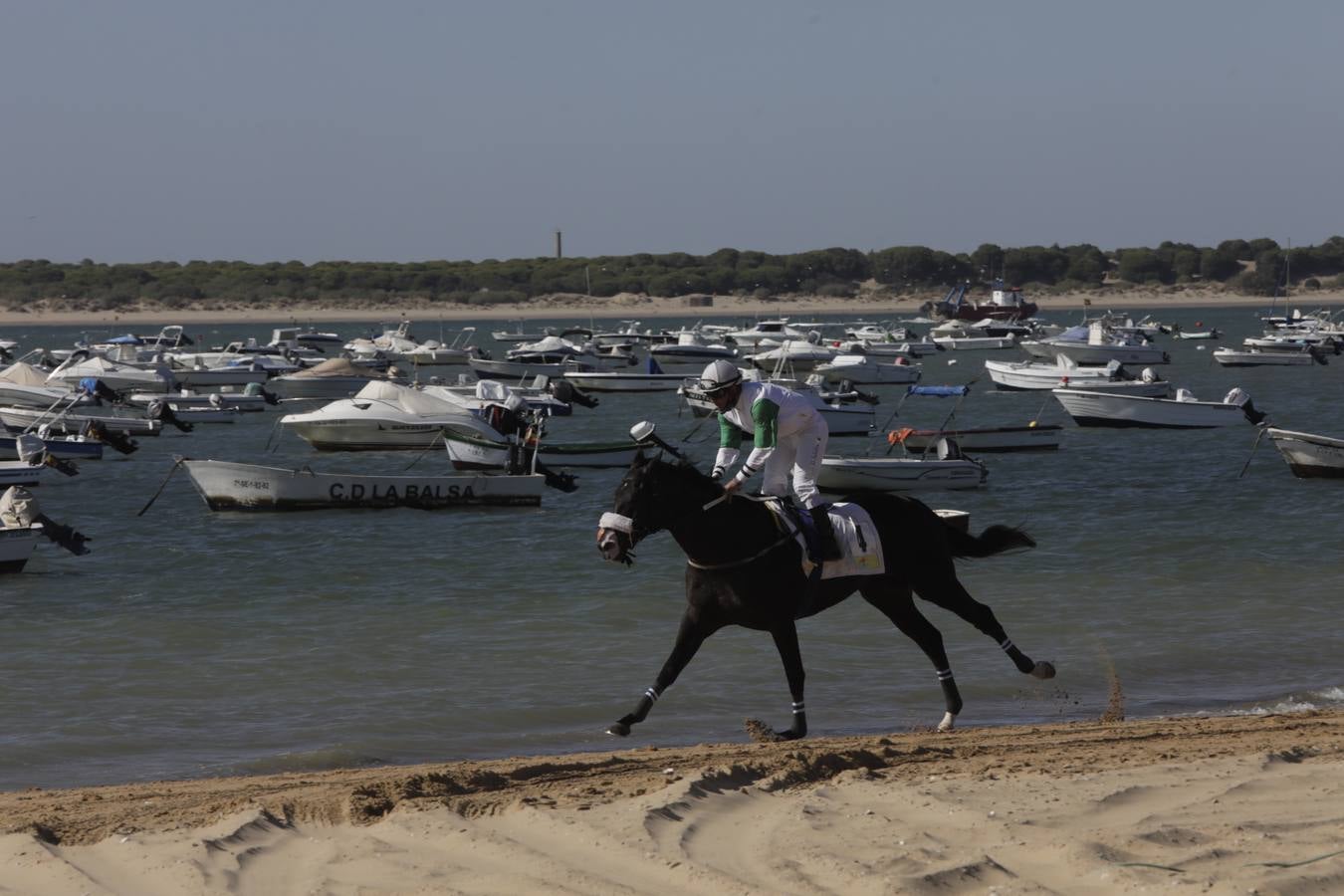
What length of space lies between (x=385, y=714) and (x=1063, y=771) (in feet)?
22.4

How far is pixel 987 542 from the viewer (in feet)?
45.0

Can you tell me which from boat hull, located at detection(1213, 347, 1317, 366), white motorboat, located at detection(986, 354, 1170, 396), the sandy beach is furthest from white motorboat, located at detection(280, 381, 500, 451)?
boat hull, located at detection(1213, 347, 1317, 366)

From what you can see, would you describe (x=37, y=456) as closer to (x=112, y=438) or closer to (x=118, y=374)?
(x=112, y=438)

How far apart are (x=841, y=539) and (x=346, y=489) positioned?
69.1ft

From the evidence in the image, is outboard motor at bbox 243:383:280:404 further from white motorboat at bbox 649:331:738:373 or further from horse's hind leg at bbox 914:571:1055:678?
horse's hind leg at bbox 914:571:1055:678

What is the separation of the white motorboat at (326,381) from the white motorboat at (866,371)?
18.2 metres

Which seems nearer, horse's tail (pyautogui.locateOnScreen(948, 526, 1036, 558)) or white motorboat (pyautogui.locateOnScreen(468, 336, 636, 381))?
horse's tail (pyautogui.locateOnScreen(948, 526, 1036, 558))

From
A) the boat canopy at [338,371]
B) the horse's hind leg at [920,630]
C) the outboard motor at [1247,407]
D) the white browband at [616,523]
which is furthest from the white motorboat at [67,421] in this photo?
the white browband at [616,523]

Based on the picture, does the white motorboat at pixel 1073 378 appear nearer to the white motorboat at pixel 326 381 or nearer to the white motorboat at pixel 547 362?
the white motorboat at pixel 547 362

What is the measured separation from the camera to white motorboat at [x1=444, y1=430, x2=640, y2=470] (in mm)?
36531

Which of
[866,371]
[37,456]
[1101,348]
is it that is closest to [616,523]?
[37,456]

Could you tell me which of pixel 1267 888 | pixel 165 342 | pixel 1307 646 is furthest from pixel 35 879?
pixel 165 342

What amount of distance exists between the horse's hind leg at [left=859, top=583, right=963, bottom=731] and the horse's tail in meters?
0.81

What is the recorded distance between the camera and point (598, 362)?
259 feet
